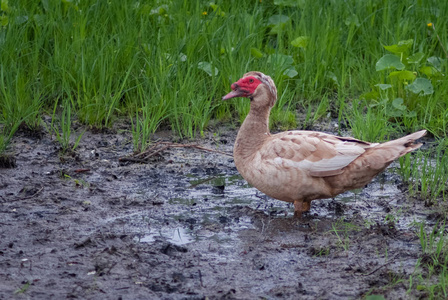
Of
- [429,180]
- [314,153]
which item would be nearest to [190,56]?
[314,153]

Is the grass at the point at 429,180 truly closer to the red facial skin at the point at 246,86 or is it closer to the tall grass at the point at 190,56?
the tall grass at the point at 190,56

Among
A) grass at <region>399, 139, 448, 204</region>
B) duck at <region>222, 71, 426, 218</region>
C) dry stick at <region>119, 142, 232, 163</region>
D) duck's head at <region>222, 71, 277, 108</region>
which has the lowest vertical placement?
dry stick at <region>119, 142, 232, 163</region>

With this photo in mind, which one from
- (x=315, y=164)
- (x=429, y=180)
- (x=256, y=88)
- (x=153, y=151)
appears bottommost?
(x=153, y=151)

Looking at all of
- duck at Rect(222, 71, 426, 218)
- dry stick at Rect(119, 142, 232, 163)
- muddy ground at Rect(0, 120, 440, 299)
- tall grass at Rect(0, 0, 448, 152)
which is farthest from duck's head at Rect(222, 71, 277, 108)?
tall grass at Rect(0, 0, 448, 152)

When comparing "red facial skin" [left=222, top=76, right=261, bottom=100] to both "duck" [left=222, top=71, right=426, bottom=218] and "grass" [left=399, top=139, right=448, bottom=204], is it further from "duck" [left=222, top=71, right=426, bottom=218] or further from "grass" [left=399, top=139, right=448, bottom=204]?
"grass" [left=399, top=139, right=448, bottom=204]

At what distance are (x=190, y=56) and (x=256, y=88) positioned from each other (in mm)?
2134

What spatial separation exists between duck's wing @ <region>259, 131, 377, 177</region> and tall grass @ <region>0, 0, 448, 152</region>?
166 cm

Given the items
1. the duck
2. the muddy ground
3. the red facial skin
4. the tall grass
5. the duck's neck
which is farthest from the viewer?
the tall grass

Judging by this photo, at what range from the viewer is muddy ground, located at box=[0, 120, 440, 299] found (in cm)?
383

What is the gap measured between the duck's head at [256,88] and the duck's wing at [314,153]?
44 cm

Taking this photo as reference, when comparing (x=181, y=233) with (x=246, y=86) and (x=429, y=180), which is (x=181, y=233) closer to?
(x=246, y=86)

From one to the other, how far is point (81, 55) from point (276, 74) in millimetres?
2022

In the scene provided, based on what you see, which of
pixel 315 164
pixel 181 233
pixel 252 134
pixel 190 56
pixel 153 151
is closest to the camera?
pixel 181 233

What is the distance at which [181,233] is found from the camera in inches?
183
